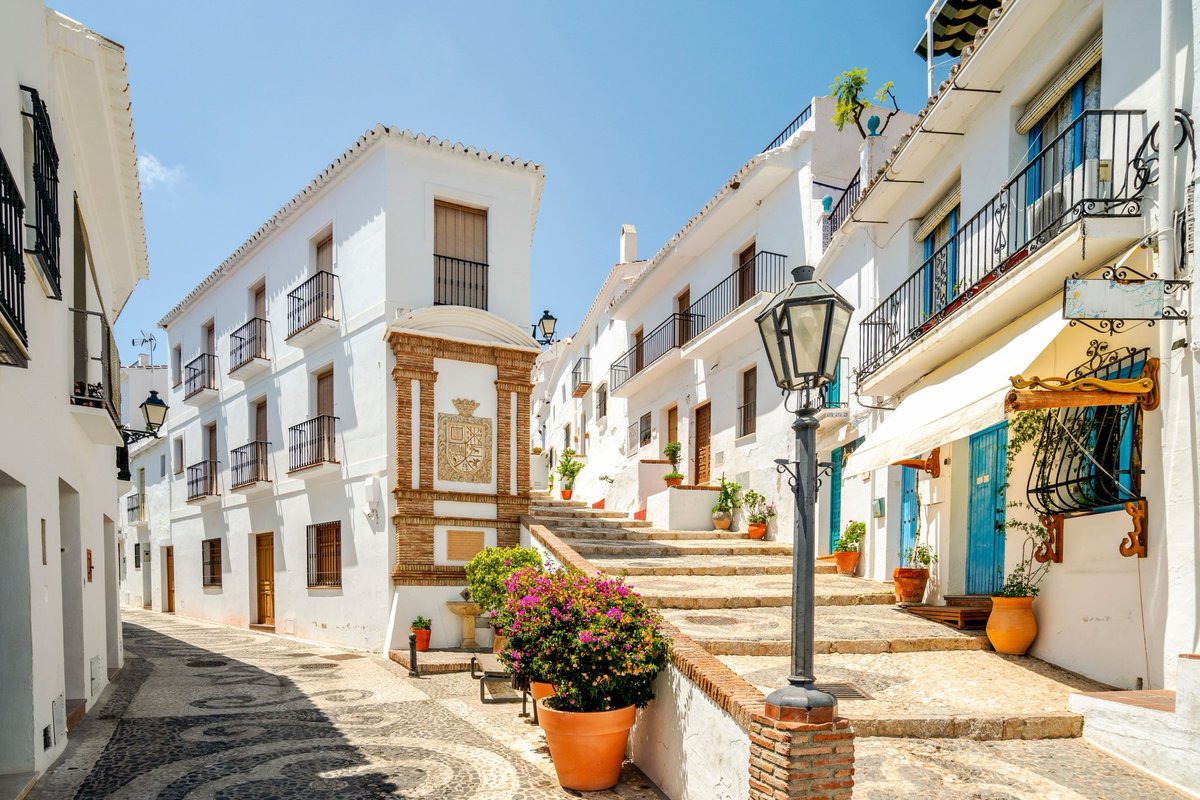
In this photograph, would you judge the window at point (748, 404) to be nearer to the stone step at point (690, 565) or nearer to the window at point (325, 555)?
the stone step at point (690, 565)

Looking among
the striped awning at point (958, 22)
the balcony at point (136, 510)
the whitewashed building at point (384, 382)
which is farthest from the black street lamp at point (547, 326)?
the balcony at point (136, 510)

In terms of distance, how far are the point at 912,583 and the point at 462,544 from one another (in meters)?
7.08

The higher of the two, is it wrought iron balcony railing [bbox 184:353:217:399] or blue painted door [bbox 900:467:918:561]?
wrought iron balcony railing [bbox 184:353:217:399]

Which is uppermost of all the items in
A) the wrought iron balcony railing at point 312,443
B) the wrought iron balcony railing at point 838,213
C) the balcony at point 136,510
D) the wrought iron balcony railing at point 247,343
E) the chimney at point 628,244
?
the chimney at point 628,244

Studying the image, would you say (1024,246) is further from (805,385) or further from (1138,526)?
(805,385)

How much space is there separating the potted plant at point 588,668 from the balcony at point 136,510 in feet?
74.8

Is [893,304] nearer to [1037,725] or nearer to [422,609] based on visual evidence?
[1037,725]

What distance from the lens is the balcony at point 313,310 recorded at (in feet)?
48.6

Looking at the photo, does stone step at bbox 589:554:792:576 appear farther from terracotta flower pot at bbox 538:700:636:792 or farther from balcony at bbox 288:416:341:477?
balcony at bbox 288:416:341:477

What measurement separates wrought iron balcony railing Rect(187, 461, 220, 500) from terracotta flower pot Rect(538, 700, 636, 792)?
50.4ft

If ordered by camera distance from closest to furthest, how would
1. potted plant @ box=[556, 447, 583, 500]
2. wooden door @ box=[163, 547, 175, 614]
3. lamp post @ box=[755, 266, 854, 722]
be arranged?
lamp post @ box=[755, 266, 854, 722]
wooden door @ box=[163, 547, 175, 614]
potted plant @ box=[556, 447, 583, 500]

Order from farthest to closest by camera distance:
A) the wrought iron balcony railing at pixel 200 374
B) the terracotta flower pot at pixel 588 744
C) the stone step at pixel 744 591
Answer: the wrought iron balcony railing at pixel 200 374 → the stone step at pixel 744 591 → the terracotta flower pot at pixel 588 744

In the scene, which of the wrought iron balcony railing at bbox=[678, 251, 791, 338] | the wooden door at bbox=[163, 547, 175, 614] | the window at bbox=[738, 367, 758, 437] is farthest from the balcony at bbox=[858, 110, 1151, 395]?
the wooden door at bbox=[163, 547, 175, 614]

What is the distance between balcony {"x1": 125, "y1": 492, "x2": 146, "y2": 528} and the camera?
82.2 feet
